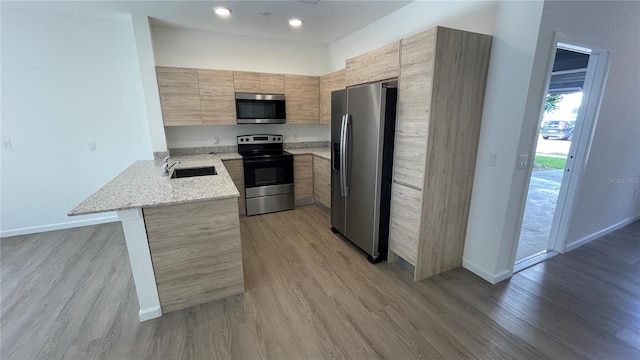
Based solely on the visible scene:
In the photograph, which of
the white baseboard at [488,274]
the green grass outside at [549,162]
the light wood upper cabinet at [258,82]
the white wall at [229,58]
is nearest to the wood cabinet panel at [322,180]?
the white wall at [229,58]

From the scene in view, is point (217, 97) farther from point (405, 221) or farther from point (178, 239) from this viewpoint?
point (405, 221)

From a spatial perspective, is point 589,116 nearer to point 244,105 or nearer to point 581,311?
point 581,311

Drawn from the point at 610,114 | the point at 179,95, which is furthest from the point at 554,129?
the point at 179,95

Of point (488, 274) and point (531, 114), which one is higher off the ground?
point (531, 114)

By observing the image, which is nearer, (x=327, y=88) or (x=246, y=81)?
(x=246, y=81)

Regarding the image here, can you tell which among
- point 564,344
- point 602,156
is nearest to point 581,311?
point 564,344

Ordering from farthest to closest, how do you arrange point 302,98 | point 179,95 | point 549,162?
point 549,162, point 302,98, point 179,95

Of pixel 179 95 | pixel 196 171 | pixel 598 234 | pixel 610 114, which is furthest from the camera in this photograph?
pixel 179 95

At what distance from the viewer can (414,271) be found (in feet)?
7.88

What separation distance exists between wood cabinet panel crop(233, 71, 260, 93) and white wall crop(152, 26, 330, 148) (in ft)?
1.17

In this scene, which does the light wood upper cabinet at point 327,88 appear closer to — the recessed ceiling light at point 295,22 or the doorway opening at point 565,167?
the recessed ceiling light at point 295,22

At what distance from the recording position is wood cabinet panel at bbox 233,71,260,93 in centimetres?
381

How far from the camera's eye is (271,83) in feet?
13.2

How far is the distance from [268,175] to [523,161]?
3.10 meters
